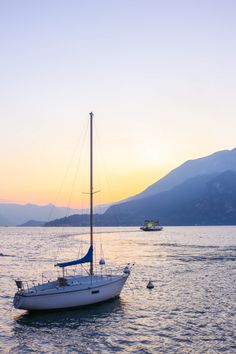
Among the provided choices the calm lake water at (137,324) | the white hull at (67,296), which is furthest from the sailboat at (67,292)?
the calm lake water at (137,324)

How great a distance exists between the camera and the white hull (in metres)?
Answer: 38.4

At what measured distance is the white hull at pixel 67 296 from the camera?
38.4m

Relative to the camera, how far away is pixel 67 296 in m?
39.9

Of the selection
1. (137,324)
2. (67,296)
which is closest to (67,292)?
(67,296)

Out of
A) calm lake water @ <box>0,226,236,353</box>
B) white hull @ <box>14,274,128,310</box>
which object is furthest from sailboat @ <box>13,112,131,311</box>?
calm lake water @ <box>0,226,236,353</box>

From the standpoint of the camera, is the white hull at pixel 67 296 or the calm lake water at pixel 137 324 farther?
the white hull at pixel 67 296

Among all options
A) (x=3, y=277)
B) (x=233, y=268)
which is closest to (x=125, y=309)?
(x=3, y=277)

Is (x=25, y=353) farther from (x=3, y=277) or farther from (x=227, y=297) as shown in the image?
(x=3, y=277)

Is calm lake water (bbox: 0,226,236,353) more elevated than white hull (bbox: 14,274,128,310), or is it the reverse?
white hull (bbox: 14,274,128,310)

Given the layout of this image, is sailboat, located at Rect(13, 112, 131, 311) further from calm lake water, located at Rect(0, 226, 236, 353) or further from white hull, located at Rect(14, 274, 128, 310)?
calm lake water, located at Rect(0, 226, 236, 353)

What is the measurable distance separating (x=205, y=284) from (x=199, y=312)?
57.1 ft

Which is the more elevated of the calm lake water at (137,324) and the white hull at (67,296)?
the white hull at (67,296)

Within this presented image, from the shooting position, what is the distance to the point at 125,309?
41.7 meters

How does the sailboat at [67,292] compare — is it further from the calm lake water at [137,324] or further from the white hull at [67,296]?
the calm lake water at [137,324]
